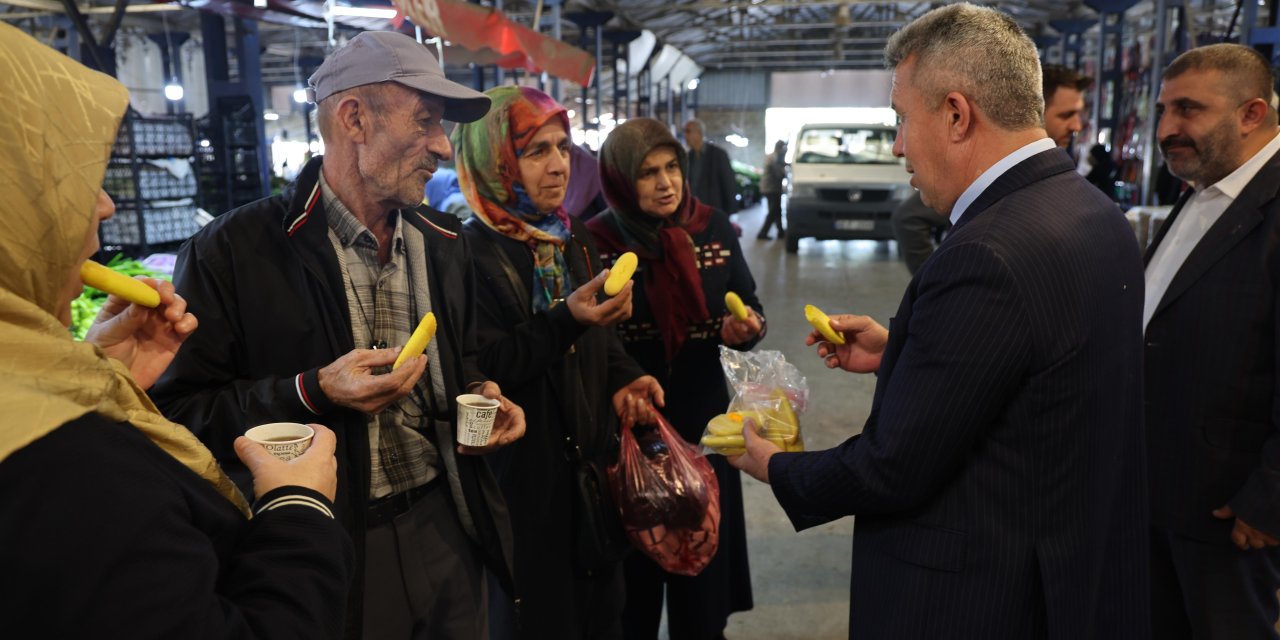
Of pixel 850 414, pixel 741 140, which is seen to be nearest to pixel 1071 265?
pixel 850 414

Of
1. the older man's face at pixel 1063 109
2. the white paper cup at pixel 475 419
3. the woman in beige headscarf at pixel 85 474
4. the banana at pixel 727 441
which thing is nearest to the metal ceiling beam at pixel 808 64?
the older man's face at pixel 1063 109

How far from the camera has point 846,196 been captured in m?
11.5

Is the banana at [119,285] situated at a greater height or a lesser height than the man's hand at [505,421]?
greater

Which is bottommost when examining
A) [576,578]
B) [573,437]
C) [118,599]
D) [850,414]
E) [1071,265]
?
[850,414]

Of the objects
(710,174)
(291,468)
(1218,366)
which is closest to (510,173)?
(291,468)

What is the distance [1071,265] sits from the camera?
131cm

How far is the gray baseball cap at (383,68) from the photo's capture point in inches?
65.9

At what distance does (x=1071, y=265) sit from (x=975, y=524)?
416 millimetres

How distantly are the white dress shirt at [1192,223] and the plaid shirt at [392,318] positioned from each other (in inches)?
62.5

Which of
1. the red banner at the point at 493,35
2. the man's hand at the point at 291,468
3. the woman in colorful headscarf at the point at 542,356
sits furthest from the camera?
the red banner at the point at 493,35

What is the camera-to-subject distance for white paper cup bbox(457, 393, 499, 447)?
1.67 metres

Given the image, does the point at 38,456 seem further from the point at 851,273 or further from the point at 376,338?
the point at 851,273

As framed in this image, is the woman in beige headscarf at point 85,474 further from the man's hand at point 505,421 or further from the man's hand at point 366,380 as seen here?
the man's hand at point 505,421

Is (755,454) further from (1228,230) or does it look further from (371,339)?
(1228,230)
